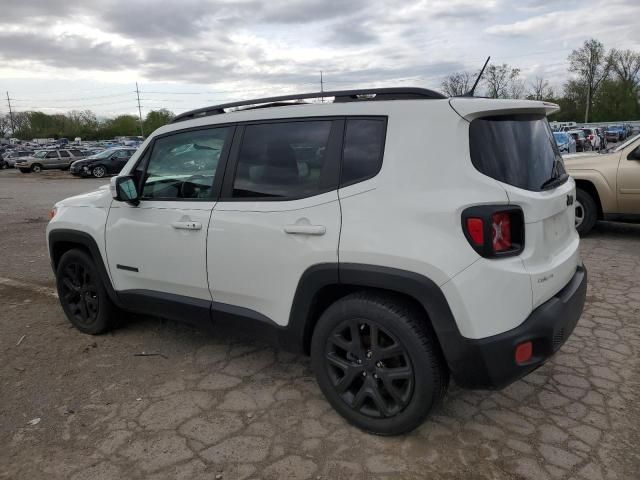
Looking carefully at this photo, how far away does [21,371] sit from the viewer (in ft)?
12.3

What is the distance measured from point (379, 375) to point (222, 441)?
928 mm

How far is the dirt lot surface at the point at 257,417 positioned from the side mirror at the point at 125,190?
1.16 m

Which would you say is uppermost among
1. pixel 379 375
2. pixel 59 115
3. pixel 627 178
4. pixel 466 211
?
→ pixel 59 115

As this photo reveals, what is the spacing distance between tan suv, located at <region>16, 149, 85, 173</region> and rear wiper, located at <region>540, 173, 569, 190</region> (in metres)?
33.0

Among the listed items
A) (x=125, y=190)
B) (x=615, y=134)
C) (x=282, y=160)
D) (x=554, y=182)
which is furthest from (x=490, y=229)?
(x=615, y=134)

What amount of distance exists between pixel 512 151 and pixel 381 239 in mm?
788

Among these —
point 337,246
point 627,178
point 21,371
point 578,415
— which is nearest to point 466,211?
point 337,246

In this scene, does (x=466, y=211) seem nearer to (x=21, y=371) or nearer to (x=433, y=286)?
(x=433, y=286)

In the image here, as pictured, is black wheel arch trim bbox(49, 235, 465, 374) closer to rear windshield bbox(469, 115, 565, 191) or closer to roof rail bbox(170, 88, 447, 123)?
rear windshield bbox(469, 115, 565, 191)

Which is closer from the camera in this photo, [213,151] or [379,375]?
[379,375]

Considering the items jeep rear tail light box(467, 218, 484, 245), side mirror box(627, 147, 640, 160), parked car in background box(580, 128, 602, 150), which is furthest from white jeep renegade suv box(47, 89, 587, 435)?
parked car in background box(580, 128, 602, 150)

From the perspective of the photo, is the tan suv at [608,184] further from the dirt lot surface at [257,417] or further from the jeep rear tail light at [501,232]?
the jeep rear tail light at [501,232]

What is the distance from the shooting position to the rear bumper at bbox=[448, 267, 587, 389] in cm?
236

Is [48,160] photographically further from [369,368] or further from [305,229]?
[369,368]
